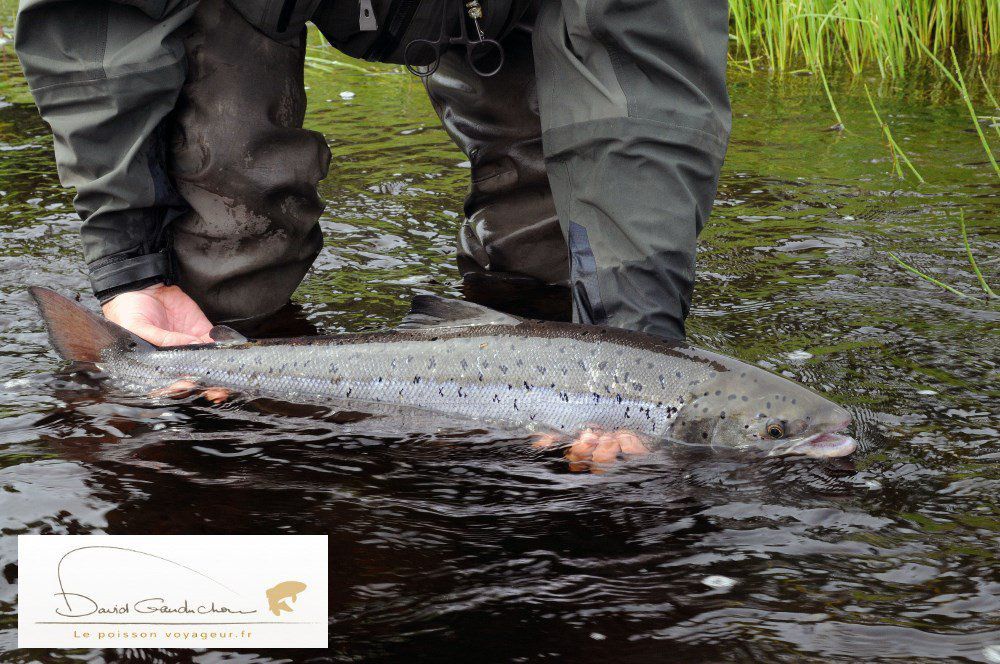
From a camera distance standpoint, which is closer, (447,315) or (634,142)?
(634,142)

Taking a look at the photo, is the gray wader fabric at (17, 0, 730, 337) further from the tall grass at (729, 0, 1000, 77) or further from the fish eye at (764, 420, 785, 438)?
the tall grass at (729, 0, 1000, 77)

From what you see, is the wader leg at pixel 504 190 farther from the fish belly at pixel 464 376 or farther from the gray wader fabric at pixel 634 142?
the fish belly at pixel 464 376

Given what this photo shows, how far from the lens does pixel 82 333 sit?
303 centimetres

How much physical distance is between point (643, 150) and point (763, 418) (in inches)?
30.7

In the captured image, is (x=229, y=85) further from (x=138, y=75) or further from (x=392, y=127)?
(x=392, y=127)

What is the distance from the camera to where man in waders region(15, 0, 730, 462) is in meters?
2.85

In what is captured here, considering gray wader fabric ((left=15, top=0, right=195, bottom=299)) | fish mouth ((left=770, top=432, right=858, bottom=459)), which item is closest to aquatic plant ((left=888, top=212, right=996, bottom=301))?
fish mouth ((left=770, top=432, right=858, bottom=459))

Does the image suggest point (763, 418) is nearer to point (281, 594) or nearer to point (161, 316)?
A: point (281, 594)

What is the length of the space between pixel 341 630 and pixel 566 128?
161 cm

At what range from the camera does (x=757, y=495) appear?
2.46 meters

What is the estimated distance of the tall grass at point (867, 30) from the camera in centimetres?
686

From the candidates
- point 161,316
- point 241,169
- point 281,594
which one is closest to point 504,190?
point 241,169

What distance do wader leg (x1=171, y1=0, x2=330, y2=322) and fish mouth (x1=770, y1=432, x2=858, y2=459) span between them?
6.31 feet

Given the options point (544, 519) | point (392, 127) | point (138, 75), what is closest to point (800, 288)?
point (544, 519)
